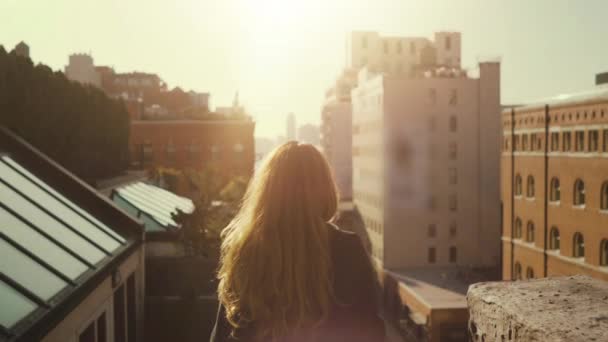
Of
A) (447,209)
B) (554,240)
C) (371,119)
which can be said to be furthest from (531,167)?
(371,119)

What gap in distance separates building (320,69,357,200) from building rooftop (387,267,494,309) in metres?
38.8

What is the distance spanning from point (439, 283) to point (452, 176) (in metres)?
12.1

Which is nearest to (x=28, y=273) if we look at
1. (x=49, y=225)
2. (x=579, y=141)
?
(x=49, y=225)

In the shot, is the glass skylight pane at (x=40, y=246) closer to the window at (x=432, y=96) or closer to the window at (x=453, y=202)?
the window at (x=432, y=96)

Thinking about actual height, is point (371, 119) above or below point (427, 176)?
above

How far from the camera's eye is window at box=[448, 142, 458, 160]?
188ft

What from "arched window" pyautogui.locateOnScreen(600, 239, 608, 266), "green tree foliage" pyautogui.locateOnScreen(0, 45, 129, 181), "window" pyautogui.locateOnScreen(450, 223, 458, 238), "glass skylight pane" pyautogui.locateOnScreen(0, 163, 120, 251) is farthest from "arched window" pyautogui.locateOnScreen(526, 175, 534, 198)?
"glass skylight pane" pyautogui.locateOnScreen(0, 163, 120, 251)

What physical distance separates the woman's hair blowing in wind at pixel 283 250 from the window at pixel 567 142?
1478 inches

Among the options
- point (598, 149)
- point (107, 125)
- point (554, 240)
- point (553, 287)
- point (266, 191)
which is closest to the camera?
point (553, 287)

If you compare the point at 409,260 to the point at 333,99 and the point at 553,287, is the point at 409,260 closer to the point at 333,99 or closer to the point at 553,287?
the point at 333,99

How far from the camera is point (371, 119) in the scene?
207ft

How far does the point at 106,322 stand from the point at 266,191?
8.51 metres

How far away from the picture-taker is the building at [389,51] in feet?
315

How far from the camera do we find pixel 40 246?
8680 mm
